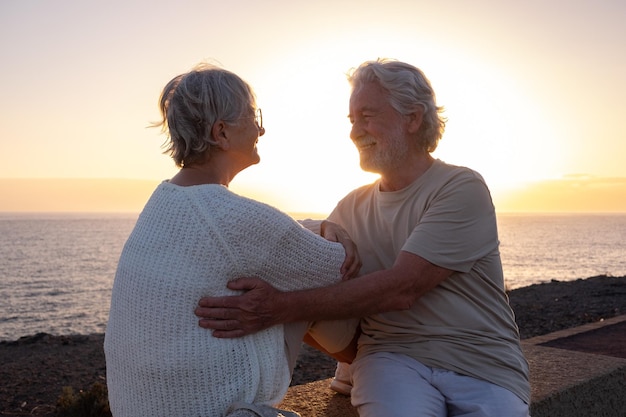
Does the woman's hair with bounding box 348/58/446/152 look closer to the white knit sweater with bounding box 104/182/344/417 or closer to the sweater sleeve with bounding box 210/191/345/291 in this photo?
the sweater sleeve with bounding box 210/191/345/291

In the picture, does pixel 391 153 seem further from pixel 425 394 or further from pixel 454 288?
pixel 425 394

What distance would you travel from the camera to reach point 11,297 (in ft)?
102

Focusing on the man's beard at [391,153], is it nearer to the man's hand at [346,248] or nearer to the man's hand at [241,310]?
the man's hand at [346,248]

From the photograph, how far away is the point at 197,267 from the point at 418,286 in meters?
0.96

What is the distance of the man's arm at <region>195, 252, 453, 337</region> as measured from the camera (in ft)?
6.81

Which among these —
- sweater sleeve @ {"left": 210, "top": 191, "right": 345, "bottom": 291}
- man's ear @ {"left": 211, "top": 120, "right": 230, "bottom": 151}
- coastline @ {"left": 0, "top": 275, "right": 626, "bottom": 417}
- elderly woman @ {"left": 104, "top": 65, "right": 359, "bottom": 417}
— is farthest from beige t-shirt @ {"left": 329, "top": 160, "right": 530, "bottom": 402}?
coastline @ {"left": 0, "top": 275, "right": 626, "bottom": 417}

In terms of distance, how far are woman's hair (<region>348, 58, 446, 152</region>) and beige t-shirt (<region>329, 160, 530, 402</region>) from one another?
0.25 metres

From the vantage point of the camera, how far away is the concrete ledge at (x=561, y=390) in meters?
3.09

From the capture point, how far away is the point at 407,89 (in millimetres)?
2910

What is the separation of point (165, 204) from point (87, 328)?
20.1m

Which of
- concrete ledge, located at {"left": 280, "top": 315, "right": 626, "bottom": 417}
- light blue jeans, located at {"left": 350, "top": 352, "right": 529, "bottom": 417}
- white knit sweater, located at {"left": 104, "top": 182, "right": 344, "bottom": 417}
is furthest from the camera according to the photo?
concrete ledge, located at {"left": 280, "top": 315, "right": 626, "bottom": 417}

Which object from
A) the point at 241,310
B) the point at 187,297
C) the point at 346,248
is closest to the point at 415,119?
the point at 346,248

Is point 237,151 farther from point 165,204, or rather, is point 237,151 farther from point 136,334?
point 136,334

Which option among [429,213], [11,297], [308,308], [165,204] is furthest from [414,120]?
[11,297]
